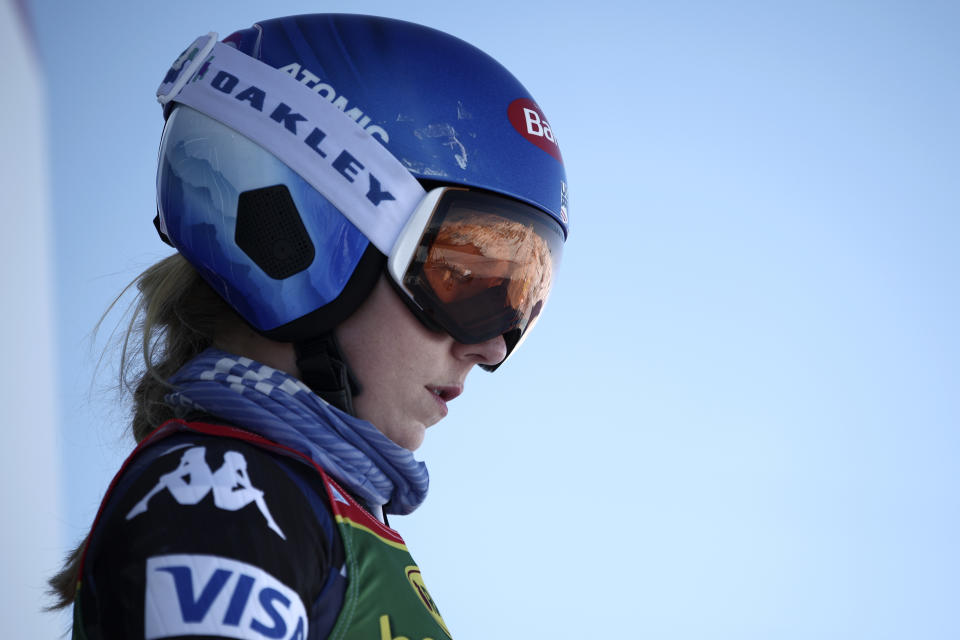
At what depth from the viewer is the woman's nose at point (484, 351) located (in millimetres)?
1057

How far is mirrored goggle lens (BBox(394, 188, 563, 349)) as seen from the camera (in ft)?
3.26

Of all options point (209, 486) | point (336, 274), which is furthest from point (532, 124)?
point (209, 486)

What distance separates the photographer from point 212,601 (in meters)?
0.66

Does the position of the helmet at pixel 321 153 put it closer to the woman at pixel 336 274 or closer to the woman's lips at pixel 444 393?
the woman at pixel 336 274

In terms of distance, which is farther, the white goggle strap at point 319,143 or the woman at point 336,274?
the white goggle strap at point 319,143

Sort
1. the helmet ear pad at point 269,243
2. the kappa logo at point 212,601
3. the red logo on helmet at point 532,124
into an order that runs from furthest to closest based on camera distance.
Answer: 1. the red logo on helmet at point 532,124
2. the helmet ear pad at point 269,243
3. the kappa logo at point 212,601

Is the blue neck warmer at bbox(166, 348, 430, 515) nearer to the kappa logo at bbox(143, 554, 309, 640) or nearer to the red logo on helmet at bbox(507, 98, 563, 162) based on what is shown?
the kappa logo at bbox(143, 554, 309, 640)

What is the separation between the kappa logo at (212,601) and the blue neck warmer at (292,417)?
0.75 ft

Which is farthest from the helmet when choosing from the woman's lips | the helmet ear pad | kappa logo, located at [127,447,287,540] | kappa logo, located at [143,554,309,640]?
kappa logo, located at [143,554,309,640]

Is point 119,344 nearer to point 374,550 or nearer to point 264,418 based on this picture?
point 264,418

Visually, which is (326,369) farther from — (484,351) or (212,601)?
(212,601)

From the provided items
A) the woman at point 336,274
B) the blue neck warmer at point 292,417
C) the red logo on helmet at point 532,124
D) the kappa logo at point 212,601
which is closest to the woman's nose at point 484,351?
the woman at point 336,274

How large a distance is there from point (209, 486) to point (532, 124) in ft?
2.14

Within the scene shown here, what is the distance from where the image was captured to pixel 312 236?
97cm
